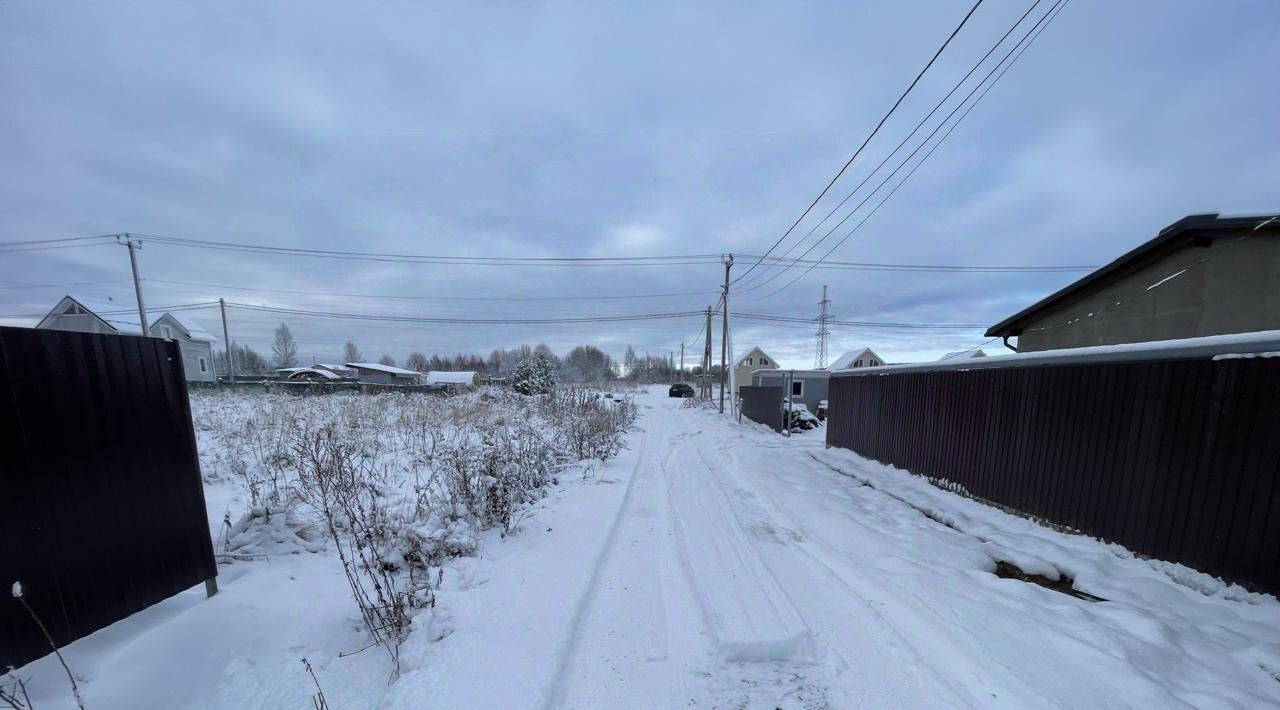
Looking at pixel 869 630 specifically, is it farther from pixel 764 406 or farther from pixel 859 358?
pixel 859 358

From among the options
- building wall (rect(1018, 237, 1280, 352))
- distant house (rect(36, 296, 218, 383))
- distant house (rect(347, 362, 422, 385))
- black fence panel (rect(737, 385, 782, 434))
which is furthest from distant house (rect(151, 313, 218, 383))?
building wall (rect(1018, 237, 1280, 352))

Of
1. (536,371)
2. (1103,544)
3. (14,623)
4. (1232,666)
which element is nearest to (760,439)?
(1103,544)

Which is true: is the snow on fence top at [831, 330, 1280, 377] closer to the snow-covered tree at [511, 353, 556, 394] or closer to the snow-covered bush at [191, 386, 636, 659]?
the snow-covered bush at [191, 386, 636, 659]

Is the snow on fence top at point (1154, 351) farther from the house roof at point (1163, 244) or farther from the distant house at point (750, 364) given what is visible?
the distant house at point (750, 364)

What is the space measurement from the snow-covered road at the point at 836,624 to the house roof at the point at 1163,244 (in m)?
5.78

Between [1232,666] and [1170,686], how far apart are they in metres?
0.63

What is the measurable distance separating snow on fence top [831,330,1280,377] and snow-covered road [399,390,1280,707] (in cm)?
202

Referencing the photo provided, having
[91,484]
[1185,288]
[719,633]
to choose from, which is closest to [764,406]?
[1185,288]

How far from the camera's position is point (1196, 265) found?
7.27 meters

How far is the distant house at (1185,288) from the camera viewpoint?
21.3 ft

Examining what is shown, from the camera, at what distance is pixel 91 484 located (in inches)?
106

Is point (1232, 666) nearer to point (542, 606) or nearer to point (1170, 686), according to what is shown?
point (1170, 686)

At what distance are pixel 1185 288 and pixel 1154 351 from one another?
17.0 ft

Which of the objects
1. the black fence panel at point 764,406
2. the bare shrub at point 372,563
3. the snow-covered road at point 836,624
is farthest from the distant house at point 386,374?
the snow-covered road at point 836,624
